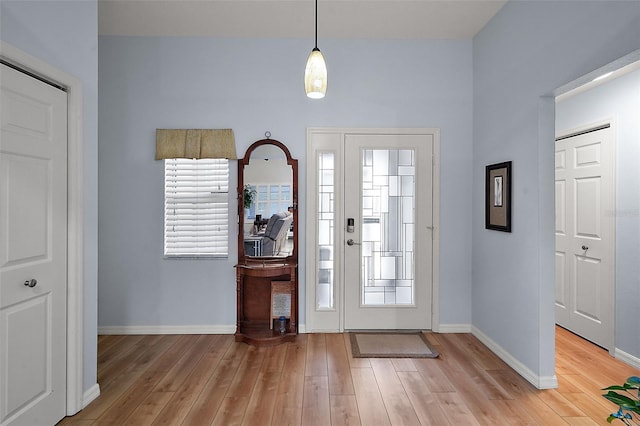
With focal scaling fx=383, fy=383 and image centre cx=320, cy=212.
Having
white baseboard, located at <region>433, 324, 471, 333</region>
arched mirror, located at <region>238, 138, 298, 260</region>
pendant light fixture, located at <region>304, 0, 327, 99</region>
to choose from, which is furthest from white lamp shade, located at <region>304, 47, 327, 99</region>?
white baseboard, located at <region>433, 324, 471, 333</region>

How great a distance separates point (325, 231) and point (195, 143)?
5.21 ft

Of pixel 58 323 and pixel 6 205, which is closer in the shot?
pixel 6 205

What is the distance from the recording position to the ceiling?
3.31 metres

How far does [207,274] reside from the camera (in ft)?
13.0

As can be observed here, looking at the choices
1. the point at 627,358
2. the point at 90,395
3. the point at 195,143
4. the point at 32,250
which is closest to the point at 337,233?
the point at 195,143

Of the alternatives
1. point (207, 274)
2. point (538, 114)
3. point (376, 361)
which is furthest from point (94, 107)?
point (538, 114)

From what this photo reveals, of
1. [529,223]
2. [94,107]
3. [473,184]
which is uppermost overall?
[94,107]

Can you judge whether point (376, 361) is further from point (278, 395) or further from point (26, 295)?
point (26, 295)

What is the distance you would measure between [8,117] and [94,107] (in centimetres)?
70

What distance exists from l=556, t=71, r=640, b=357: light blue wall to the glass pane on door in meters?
1.79

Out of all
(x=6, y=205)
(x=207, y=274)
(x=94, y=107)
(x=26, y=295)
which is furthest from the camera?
(x=207, y=274)

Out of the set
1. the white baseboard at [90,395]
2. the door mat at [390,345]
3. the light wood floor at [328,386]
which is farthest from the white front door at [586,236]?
the white baseboard at [90,395]

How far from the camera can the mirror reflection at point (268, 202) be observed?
12.7 ft

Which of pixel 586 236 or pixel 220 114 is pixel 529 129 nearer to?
pixel 586 236
